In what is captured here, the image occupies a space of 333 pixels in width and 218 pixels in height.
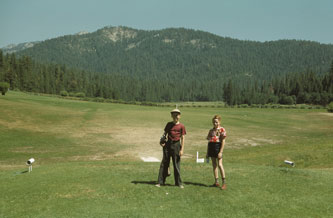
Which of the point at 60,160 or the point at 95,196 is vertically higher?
the point at 95,196

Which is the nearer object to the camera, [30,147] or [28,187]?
[28,187]

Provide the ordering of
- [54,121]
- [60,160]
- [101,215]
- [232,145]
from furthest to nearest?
1. [54,121]
2. [232,145]
3. [60,160]
4. [101,215]

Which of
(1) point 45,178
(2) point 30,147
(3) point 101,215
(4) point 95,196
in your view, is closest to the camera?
(3) point 101,215

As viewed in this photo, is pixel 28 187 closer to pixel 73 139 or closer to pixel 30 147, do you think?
pixel 30 147

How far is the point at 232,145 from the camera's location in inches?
1511

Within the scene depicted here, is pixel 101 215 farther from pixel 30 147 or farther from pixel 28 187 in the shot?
pixel 30 147

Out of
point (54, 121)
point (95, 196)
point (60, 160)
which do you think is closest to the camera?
point (95, 196)

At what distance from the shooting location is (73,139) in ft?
127

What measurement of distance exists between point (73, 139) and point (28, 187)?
26522mm

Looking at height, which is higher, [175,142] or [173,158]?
[175,142]

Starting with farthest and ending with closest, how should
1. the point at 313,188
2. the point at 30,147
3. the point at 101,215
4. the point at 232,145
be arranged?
the point at 232,145
the point at 30,147
the point at 313,188
the point at 101,215

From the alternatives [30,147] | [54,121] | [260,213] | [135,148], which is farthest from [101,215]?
[54,121]

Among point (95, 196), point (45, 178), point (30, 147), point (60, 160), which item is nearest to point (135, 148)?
point (60, 160)

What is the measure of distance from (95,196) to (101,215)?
6.61ft
